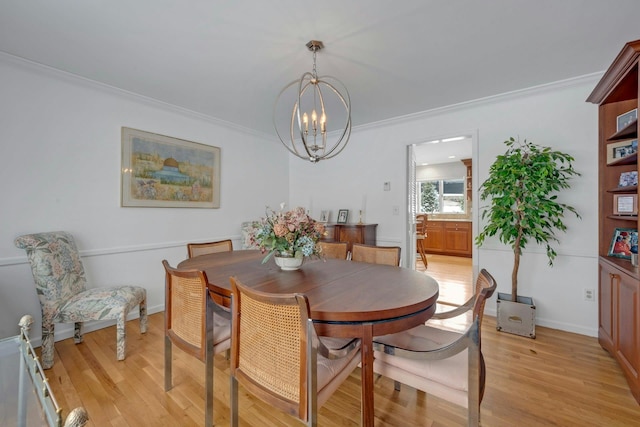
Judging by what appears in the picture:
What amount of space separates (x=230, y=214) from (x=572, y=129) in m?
4.25

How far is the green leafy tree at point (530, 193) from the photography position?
2600 mm

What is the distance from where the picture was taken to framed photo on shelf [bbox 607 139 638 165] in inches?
90.4

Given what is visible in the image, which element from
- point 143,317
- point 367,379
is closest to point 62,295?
point 143,317

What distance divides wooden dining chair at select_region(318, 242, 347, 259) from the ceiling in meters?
1.66

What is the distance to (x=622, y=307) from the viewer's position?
2006 millimetres

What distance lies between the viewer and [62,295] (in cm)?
231

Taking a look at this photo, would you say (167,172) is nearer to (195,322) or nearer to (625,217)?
(195,322)

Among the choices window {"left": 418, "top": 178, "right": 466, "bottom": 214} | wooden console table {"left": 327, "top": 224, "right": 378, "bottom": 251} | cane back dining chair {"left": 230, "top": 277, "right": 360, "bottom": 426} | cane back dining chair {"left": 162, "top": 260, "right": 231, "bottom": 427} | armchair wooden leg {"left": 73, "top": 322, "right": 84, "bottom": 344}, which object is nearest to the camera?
cane back dining chair {"left": 230, "top": 277, "right": 360, "bottom": 426}

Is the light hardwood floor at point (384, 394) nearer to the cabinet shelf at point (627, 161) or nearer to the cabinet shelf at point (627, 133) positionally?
the cabinet shelf at point (627, 161)

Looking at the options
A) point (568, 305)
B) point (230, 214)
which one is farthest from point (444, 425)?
point (230, 214)

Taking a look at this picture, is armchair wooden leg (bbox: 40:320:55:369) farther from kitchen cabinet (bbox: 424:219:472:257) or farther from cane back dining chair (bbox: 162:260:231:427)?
kitchen cabinet (bbox: 424:219:472:257)

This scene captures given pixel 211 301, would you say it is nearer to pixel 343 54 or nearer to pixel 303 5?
pixel 303 5

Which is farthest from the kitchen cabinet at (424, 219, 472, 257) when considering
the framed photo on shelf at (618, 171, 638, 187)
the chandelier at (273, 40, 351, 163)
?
the framed photo on shelf at (618, 171, 638, 187)

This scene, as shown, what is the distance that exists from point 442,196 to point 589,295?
5336 millimetres
